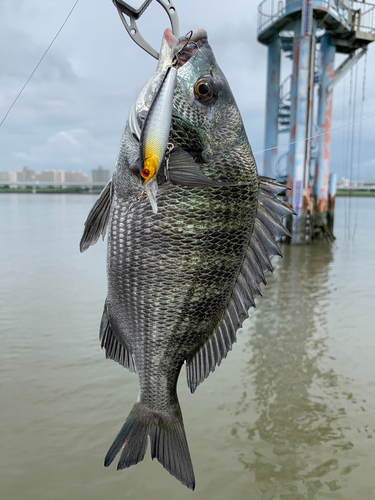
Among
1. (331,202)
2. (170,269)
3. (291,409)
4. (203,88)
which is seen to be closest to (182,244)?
(170,269)

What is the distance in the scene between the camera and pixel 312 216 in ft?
53.5

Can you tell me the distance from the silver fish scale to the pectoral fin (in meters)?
0.13

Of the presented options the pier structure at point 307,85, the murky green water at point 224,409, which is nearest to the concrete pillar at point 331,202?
the pier structure at point 307,85

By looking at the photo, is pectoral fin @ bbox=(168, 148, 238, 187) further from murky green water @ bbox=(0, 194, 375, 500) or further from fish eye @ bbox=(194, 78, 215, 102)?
murky green water @ bbox=(0, 194, 375, 500)

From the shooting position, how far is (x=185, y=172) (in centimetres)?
127

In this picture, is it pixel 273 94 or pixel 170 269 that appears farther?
pixel 273 94

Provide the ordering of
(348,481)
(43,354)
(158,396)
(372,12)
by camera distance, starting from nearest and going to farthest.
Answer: (158,396) → (348,481) → (43,354) → (372,12)

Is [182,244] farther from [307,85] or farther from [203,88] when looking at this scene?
[307,85]

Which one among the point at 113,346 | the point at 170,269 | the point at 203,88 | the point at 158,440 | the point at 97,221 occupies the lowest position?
the point at 158,440

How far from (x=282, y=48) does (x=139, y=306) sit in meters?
17.3

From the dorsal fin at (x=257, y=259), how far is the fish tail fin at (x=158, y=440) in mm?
176

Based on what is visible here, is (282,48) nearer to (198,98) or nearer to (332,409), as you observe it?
(332,409)

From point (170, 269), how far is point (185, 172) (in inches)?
14.9

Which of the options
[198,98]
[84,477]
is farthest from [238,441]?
[198,98]
